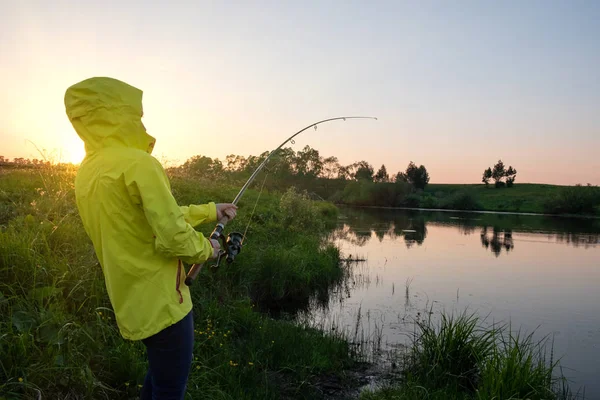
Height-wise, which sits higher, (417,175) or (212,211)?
(417,175)

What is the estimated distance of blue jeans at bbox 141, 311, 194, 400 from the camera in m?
1.97

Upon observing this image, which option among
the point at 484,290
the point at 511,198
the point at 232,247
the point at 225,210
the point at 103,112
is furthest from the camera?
the point at 511,198

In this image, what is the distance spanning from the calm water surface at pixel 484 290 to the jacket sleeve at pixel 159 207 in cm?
511

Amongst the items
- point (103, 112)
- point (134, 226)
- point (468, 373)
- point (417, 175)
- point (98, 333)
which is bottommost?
point (468, 373)

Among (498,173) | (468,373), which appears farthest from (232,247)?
(498,173)

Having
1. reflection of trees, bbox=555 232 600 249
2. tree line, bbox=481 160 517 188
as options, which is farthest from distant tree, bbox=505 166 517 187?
reflection of trees, bbox=555 232 600 249

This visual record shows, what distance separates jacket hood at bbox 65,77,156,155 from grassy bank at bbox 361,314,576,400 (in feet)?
11.6

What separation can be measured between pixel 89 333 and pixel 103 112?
2358 millimetres

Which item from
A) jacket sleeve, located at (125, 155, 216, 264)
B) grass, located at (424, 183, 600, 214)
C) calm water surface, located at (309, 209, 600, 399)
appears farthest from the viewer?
grass, located at (424, 183, 600, 214)

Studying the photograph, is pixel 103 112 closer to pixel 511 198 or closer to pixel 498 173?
pixel 511 198

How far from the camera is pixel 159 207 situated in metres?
1.84

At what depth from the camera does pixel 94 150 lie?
79.7 inches

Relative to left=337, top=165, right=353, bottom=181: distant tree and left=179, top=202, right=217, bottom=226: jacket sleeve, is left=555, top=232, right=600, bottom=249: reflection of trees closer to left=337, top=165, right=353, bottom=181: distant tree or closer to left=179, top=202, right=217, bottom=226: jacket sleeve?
left=179, top=202, right=217, bottom=226: jacket sleeve

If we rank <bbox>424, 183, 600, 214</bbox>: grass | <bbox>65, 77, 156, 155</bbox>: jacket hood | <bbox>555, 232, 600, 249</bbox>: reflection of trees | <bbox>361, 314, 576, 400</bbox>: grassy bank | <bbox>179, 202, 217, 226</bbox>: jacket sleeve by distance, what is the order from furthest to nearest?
1. <bbox>424, 183, 600, 214</bbox>: grass
2. <bbox>555, 232, 600, 249</bbox>: reflection of trees
3. <bbox>361, 314, 576, 400</bbox>: grassy bank
4. <bbox>179, 202, 217, 226</bbox>: jacket sleeve
5. <bbox>65, 77, 156, 155</bbox>: jacket hood
